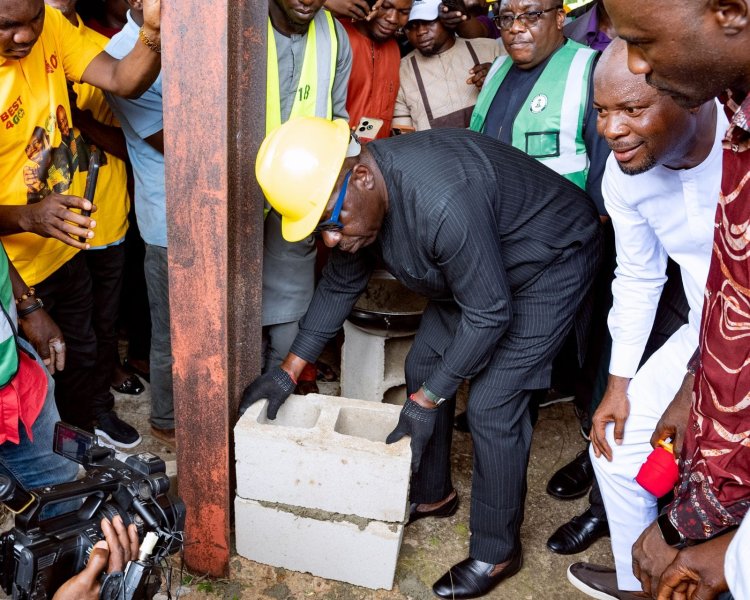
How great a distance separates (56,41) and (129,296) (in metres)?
1.74

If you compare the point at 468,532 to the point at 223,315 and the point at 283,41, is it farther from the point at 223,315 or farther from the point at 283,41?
the point at 283,41

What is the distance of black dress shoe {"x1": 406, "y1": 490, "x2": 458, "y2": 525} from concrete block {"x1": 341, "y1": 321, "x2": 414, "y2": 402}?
2.23 ft

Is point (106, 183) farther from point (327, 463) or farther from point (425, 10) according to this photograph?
point (425, 10)

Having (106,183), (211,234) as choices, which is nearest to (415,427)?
(211,234)

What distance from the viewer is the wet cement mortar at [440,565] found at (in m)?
2.74

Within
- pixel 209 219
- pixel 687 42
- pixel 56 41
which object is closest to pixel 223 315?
pixel 209 219

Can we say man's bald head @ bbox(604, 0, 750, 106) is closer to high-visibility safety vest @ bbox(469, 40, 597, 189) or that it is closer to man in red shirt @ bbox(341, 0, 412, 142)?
high-visibility safety vest @ bbox(469, 40, 597, 189)

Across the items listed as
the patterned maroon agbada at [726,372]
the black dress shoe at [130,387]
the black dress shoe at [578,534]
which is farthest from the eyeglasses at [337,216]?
the black dress shoe at [130,387]

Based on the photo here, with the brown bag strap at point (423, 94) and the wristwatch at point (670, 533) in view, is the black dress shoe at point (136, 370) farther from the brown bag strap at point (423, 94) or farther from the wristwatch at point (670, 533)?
the wristwatch at point (670, 533)

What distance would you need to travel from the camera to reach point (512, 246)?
2520mm

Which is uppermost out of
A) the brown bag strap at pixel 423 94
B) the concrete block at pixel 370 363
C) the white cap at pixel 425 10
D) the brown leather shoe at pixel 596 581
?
the white cap at pixel 425 10

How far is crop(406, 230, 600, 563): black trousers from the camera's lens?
2607 mm

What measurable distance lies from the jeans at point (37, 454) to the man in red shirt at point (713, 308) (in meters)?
1.77

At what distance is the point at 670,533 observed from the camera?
173 centimetres
